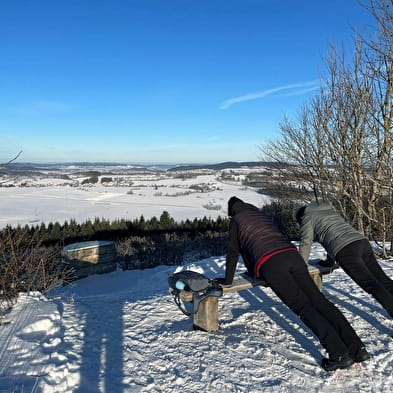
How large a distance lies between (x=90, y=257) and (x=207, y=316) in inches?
274

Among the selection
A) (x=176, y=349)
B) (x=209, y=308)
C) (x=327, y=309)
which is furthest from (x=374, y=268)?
(x=176, y=349)

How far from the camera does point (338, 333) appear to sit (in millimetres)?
2730

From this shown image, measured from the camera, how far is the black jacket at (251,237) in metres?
3.05

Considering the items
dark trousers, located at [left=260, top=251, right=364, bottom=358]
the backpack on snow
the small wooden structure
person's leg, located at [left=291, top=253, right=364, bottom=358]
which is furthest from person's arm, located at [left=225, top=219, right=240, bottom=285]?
the small wooden structure

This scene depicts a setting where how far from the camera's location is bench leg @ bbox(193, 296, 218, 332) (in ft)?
11.7

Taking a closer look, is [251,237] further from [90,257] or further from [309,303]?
[90,257]

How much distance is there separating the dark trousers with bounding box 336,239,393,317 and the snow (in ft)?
1.57

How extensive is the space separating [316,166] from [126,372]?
7.84 m

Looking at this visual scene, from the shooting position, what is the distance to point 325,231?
11.1ft

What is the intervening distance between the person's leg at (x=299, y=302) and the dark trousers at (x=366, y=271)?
2.14 ft

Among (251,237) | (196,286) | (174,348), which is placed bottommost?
(174,348)

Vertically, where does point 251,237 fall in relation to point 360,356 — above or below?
above

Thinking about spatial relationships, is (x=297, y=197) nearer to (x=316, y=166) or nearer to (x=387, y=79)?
(x=316, y=166)

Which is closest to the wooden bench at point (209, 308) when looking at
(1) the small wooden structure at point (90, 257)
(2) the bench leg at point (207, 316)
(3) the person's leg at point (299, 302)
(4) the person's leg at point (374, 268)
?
(2) the bench leg at point (207, 316)
